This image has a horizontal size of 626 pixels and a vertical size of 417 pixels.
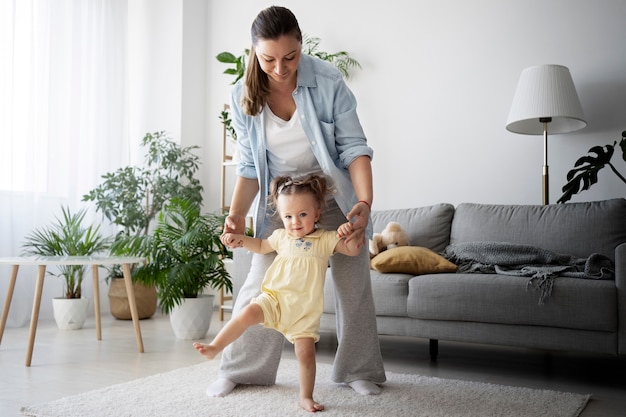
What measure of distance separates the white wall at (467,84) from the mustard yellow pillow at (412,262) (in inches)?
42.9

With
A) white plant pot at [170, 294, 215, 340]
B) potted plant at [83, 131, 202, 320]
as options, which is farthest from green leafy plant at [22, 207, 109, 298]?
white plant pot at [170, 294, 215, 340]

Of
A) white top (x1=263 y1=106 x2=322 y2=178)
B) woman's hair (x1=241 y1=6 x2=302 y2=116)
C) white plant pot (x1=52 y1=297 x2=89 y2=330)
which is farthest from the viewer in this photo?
white plant pot (x1=52 y1=297 x2=89 y2=330)

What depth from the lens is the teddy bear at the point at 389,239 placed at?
318 cm

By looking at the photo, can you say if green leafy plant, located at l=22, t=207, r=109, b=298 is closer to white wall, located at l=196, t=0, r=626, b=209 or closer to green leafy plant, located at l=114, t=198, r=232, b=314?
green leafy plant, located at l=114, t=198, r=232, b=314

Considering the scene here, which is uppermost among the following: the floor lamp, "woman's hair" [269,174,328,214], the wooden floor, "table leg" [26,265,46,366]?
the floor lamp

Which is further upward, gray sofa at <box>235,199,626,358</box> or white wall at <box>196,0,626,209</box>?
white wall at <box>196,0,626,209</box>

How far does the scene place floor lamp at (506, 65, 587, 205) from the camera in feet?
10.5

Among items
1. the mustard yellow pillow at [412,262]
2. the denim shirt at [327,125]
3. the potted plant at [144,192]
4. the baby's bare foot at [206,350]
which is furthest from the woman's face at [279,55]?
the potted plant at [144,192]

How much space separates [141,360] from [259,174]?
1243 mm

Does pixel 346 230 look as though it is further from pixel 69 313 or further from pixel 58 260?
pixel 69 313

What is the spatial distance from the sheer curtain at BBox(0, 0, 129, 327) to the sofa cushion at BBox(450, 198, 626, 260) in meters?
2.72

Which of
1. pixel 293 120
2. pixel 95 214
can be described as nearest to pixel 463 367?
pixel 293 120

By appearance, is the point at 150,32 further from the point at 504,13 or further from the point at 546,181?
the point at 546,181

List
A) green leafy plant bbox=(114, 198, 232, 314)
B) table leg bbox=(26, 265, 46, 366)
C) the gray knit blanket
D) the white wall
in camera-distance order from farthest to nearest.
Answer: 1. the white wall
2. green leafy plant bbox=(114, 198, 232, 314)
3. table leg bbox=(26, 265, 46, 366)
4. the gray knit blanket
